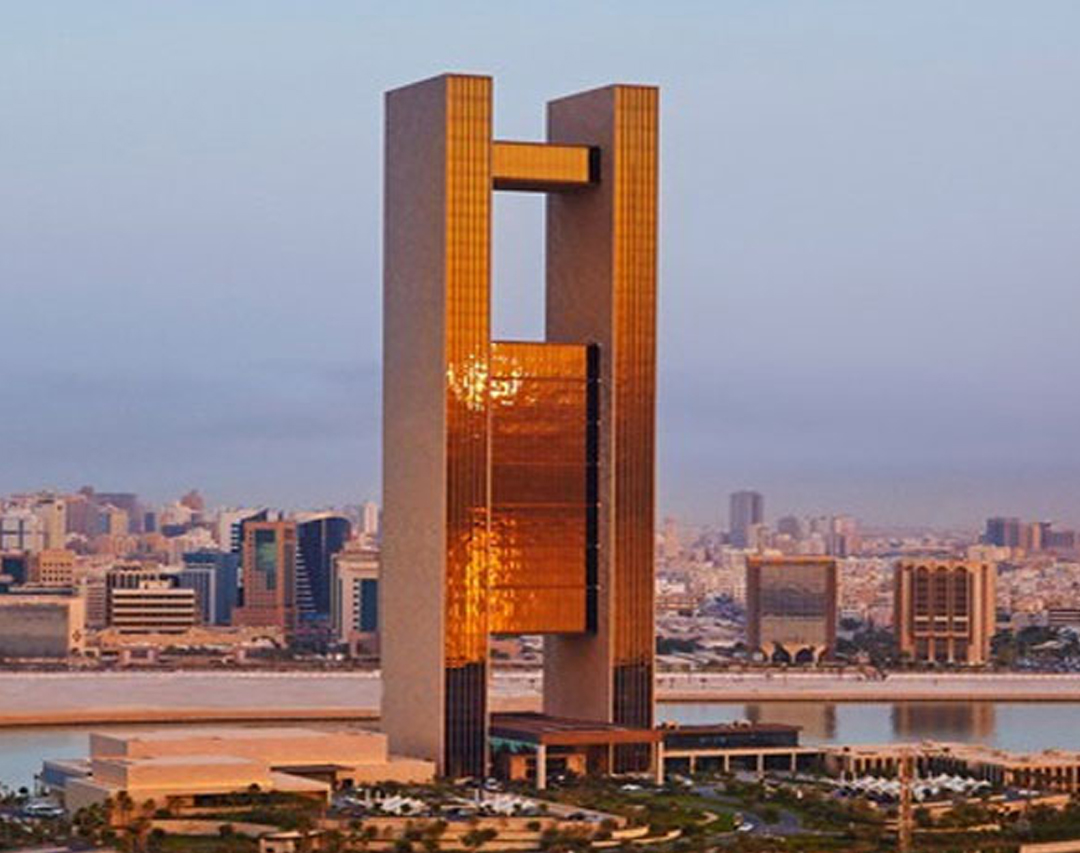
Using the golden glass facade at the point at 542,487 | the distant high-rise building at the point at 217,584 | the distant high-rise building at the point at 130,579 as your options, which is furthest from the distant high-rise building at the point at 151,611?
the golden glass facade at the point at 542,487

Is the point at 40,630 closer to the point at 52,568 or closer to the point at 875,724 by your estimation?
the point at 52,568

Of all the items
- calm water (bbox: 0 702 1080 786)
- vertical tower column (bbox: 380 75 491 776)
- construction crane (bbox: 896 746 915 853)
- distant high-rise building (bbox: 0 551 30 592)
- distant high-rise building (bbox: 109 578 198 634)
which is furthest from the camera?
distant high-rise building (bbox: 0 551 30 592)

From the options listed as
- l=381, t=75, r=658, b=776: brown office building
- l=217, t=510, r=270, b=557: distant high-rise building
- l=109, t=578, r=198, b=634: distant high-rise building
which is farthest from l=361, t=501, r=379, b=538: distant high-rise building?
l=381, t=75, r=658, b=776: brown office building

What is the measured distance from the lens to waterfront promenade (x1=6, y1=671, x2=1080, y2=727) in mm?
55719

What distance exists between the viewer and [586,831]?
1356 inches

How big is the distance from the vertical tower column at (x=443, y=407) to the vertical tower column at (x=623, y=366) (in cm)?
163

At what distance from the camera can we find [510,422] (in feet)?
134

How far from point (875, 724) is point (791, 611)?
22946 mm

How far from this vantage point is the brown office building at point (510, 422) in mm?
40031

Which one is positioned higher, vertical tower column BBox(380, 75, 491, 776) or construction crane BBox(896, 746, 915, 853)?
vertical tower column BBox(380, 75, 491, 776)

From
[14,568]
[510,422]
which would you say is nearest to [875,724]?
[510,422]

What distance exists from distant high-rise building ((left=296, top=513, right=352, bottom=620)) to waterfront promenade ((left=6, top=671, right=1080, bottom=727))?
1615 centimetres

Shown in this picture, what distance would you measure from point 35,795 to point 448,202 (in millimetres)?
7254

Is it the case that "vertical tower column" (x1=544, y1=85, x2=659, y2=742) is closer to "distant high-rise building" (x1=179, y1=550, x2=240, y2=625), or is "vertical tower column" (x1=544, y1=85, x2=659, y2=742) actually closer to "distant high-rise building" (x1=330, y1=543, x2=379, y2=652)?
"distant high-rise building" (x1=330, y1=543, x2=379, y2=652)
